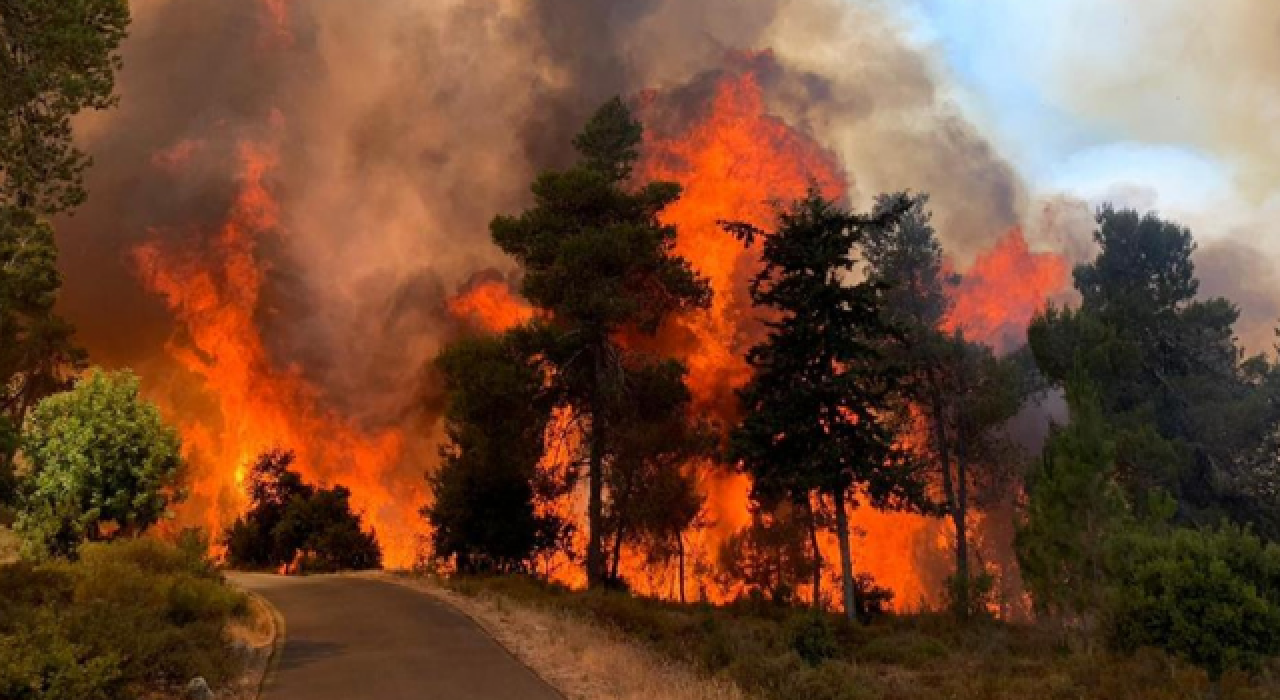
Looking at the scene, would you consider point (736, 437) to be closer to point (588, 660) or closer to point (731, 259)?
point (588, 660)

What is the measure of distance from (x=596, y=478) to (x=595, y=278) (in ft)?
26.4

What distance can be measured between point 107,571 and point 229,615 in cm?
332

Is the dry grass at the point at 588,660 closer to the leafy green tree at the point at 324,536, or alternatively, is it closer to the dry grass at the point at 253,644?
the dry grass at the point at 253,644

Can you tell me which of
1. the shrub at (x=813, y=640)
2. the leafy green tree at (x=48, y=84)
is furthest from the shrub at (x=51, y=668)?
the shrub at (x=813, y=640)

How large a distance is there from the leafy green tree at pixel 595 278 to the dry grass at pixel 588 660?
960 cm

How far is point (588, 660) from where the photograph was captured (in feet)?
45.2

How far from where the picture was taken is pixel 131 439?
19188 mm

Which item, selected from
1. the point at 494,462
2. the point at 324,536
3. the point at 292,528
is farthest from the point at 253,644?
the point at 292,528

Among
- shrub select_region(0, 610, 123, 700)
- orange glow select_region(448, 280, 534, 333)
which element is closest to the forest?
shrub select_region(0, 610, 123, 700)

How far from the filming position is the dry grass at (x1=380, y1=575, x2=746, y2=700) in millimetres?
11656

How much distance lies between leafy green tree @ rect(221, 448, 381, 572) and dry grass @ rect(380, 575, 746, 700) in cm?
3214

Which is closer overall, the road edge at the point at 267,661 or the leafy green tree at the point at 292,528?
the road edge at the point at 267,661

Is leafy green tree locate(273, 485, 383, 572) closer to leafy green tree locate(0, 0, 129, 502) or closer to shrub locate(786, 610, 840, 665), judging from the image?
leafy green tree locate(0, 0, 129, 502)

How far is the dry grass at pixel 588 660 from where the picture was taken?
38.2 feet
